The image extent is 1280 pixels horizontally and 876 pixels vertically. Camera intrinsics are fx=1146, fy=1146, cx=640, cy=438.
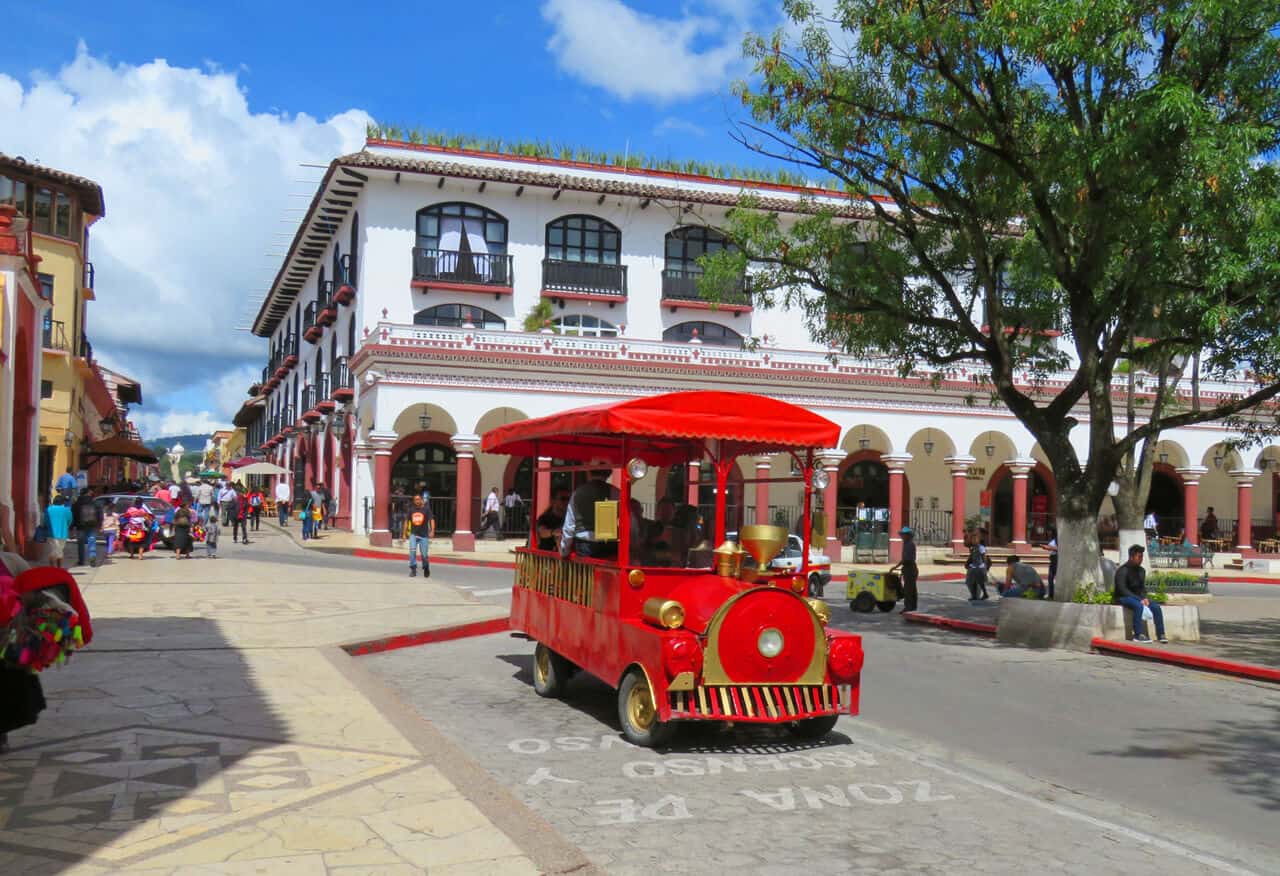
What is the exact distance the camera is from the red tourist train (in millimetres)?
7605

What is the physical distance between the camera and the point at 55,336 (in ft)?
114

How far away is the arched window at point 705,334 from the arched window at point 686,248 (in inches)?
64.1

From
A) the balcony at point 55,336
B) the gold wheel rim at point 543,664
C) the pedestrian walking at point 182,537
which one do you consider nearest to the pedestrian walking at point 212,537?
the pedestrian walking at point 182,537

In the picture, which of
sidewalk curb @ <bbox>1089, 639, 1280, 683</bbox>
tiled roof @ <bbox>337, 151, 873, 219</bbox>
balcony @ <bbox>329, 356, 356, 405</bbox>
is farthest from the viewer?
balcony @ <bbox>329, 356, 356, 405</bbox>

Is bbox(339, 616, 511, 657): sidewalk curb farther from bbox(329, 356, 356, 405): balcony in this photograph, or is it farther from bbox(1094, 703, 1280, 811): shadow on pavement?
bbox(329, 356, 356, 405): balcony

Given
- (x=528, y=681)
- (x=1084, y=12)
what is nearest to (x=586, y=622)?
(x=528, y=681)

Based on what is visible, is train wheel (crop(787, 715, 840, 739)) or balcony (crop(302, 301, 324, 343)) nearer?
train wheel (crop(787, 715, 840, 739))

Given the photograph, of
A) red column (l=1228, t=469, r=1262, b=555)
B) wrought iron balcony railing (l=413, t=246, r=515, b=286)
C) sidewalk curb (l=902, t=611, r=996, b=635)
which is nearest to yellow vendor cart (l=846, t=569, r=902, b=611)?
sidewalk curb (l=902, t=611, r=996, b=635)

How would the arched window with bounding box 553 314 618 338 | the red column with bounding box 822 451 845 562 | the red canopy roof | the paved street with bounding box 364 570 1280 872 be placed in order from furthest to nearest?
the arched window with bounding box 553 314 618 338 < the red column with bounding box 822 451 845 562 < the red canopy roof < the paved street with bounding box 364 570 1280 872

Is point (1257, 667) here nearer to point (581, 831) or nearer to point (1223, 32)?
point (1223, 32)

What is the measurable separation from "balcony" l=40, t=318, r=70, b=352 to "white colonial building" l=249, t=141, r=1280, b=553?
7.82m

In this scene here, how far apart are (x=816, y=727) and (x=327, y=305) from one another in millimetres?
32973

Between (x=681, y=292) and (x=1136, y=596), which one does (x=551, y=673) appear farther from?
(x=681, y=292)

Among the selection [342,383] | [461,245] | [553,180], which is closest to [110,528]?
[342,383]
